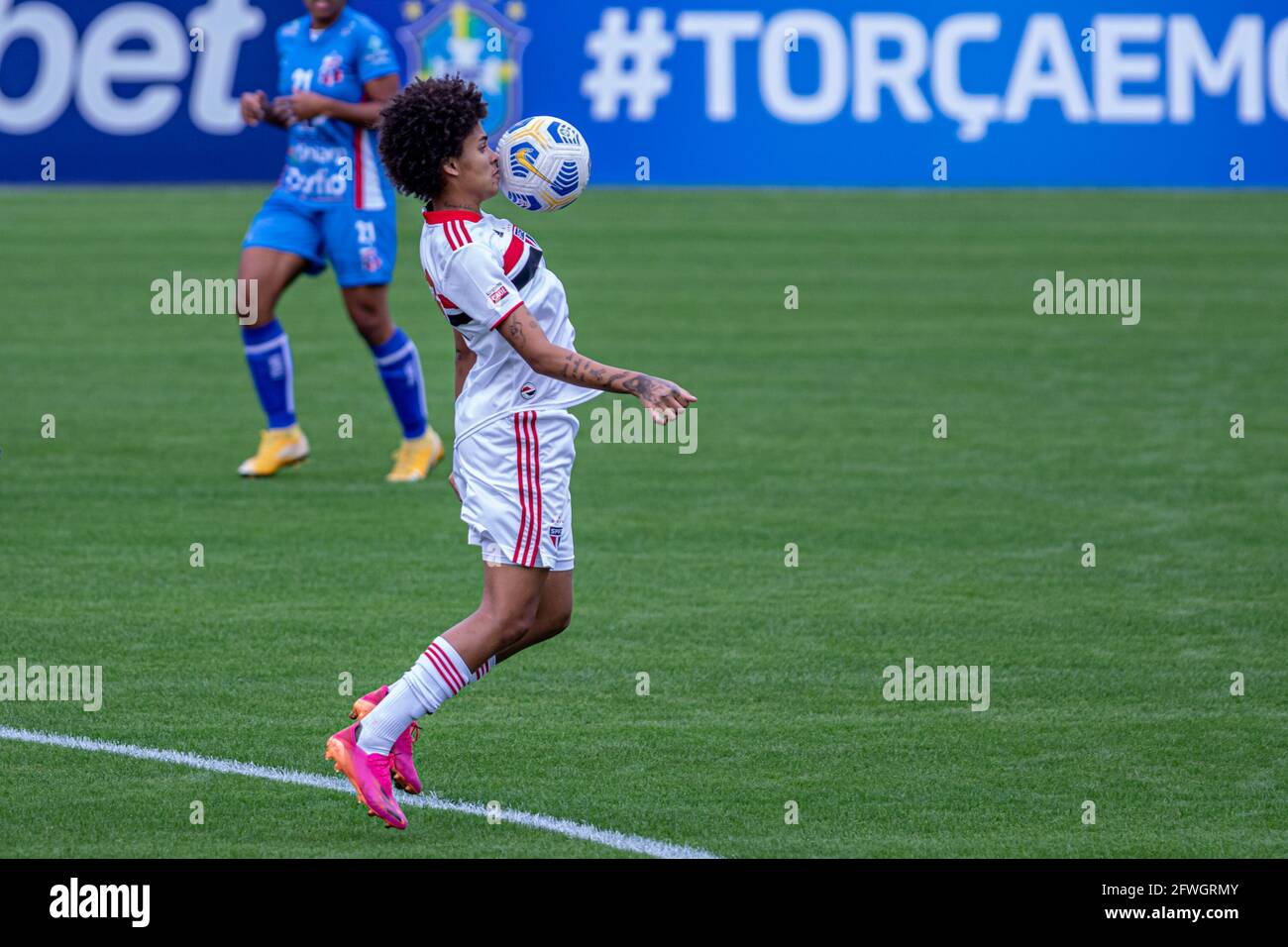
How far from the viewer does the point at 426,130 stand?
18.1ft

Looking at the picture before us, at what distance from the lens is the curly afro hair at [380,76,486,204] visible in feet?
18.1

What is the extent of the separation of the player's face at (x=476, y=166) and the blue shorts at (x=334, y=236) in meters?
4.77

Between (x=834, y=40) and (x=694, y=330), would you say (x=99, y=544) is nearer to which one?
(x=694, y=330)

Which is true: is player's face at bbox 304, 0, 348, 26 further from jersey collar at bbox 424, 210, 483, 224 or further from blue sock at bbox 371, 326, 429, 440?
jersey collar at bbox 424, 210, 483, 224

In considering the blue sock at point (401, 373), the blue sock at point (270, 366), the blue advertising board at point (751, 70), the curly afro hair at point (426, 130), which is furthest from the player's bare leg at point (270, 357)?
the blue advertising board at point (751, 70)

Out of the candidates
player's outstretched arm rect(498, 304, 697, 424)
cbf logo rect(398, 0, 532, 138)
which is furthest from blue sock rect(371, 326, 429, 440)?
cbf logo rect(398, 0, 532, 138)

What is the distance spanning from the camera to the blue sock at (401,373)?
34.6 ft

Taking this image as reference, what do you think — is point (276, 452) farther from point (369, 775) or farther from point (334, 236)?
point (369, 775)

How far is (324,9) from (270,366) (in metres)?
1.86

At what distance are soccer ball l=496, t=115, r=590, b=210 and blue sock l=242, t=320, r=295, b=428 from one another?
16.2 feet

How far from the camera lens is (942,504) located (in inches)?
398

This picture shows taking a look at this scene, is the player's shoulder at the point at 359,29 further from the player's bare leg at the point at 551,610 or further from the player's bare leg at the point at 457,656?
the player's bare leg at the point at 457,656

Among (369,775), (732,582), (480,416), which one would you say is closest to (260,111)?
(732,582)
